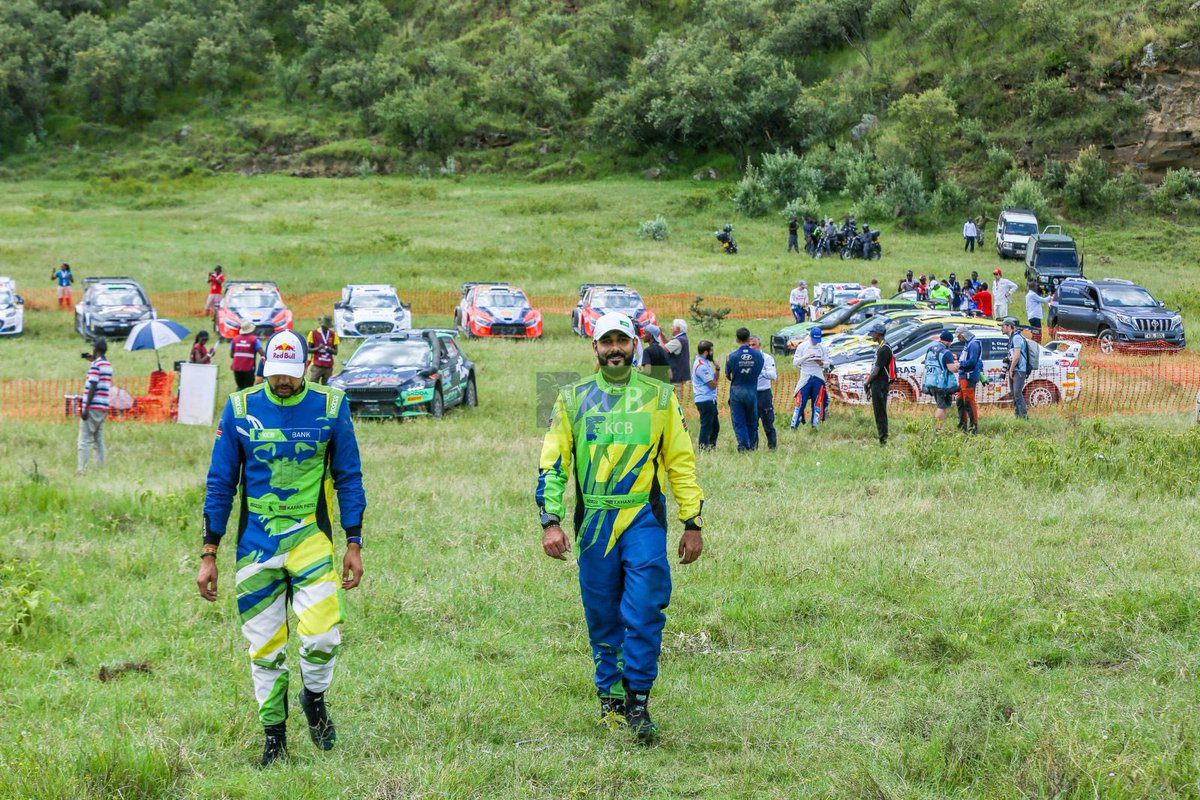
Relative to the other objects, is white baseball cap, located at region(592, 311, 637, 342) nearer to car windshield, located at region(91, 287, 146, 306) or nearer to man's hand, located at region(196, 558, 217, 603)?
man's hand, located at region(196, 558, 217, 603)

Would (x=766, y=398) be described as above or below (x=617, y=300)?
below

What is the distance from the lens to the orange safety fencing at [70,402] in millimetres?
17984

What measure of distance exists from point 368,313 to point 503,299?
11.2 ft

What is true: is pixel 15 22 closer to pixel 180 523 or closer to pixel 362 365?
pixel 362 365

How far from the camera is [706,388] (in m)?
14.8

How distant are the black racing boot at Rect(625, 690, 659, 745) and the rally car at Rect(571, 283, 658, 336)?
74.9ft

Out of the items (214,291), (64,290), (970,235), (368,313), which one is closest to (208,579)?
(368,313)

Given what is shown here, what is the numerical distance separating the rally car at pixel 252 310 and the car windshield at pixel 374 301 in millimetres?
1857

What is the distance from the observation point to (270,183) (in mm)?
69250

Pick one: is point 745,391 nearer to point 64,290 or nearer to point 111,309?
point 111,309

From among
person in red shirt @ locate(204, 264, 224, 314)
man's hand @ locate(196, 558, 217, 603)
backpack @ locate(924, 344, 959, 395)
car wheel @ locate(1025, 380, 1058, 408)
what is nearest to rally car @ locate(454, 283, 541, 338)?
person in red shirt @ locate(204, 264, 224, 314)

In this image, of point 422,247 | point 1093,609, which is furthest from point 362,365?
point 422,247

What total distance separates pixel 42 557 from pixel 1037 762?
26.8ft

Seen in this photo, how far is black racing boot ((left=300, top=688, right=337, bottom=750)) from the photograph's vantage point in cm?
563
